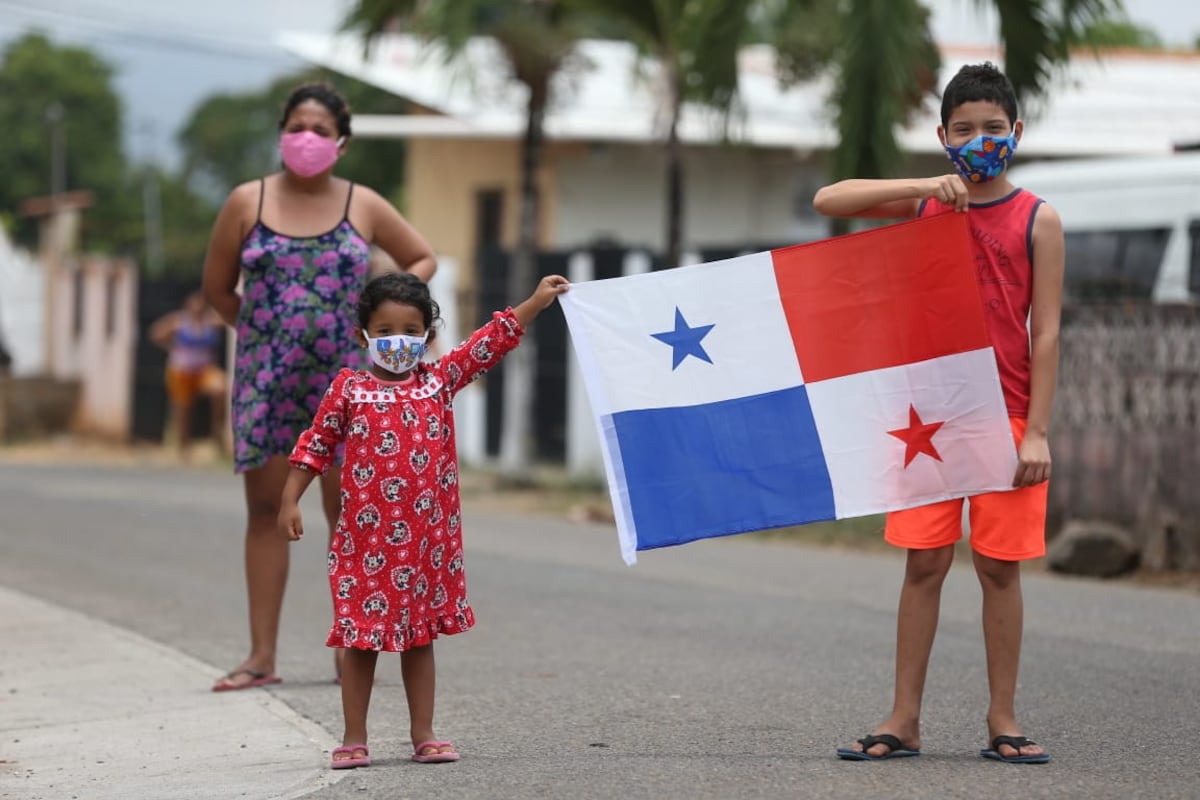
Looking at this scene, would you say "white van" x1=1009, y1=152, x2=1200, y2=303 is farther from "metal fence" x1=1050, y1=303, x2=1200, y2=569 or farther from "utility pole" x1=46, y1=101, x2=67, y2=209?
"utility pole" x1=46, y1=101, x2=67, y2=209

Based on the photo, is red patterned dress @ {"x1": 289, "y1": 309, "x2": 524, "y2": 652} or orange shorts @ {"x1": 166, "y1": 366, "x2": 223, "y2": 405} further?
orange shorts @ {"x1": 166, "y1": 366, "x2": 223, "y2": 405}

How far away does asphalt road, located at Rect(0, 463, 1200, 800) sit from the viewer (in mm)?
5465

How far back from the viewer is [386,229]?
7.38 meters

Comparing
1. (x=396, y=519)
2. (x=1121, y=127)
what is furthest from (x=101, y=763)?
(x=1121, y=127)

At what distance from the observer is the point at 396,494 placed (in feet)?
18.5

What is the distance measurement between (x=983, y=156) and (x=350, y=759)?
8.17 ft

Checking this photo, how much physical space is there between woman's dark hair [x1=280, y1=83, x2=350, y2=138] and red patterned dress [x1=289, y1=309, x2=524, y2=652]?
1.79m

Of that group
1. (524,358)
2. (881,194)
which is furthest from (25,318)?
(881,194)

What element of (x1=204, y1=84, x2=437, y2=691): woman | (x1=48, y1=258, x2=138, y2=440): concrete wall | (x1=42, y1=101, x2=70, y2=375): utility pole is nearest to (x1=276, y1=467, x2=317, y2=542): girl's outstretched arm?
(x1=204, y1=84, x2=437, y2=691): woman

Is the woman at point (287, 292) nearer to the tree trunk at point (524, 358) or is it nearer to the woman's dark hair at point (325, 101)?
the woman's dark hair at point (325, 101)

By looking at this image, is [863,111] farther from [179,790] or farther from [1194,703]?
[179,790]

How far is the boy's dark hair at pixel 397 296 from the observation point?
5676 mm

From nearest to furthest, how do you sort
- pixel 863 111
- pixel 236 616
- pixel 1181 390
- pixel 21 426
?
pixel 236 616 < pixel 1181 390 < pixel 863 111 < pixel 21 426

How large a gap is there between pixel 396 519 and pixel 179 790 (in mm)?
973
